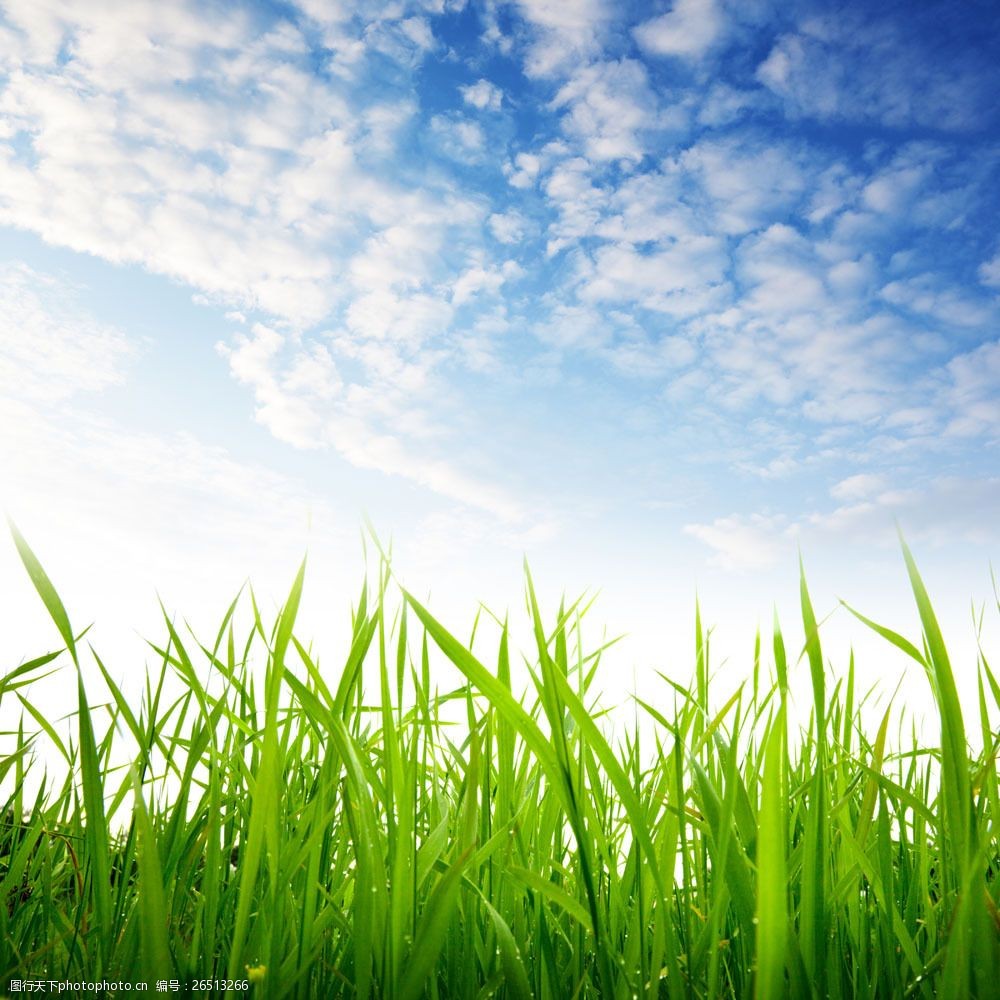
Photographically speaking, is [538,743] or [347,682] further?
[347,682]

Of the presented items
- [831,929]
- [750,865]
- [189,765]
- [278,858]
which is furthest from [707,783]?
[189,765]

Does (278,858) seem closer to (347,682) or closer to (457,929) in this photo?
(347,682)

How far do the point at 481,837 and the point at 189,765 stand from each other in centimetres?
47

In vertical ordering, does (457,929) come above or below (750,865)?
below

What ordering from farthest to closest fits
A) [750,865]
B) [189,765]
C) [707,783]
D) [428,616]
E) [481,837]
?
[481,837]
[189,765]
[750,865]
[707,783]
[428,616]

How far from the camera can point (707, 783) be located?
0.83m

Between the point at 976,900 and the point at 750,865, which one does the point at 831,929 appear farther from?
the point at 976,900

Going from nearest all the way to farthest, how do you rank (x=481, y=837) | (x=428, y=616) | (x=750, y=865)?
(x=428, y=616), (x=750, y=865), (x=481, y=837)

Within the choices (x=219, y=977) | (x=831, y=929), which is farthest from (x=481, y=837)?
(x=831, y=929)

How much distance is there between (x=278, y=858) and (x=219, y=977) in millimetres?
305

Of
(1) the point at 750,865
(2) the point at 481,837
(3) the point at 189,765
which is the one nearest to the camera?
(1) the point at 750,865

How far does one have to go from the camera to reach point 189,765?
1084 mm

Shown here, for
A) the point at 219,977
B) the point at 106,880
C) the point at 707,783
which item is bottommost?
the point at 219,977

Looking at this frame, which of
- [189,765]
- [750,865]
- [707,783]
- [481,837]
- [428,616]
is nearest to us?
[428,616]
